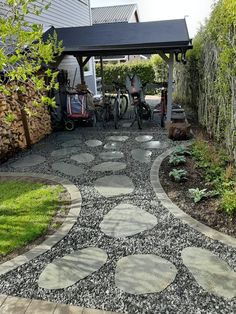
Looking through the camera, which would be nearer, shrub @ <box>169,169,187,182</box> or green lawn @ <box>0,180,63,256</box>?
green lawn @ <box>0,180,63,256</box>

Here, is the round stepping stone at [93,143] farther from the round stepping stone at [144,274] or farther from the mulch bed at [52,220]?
the round stepping stone at [144,274]

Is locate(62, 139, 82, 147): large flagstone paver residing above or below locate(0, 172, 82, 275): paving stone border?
above

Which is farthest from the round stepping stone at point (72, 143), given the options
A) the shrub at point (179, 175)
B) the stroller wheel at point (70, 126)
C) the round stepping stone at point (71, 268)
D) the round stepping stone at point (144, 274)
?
the round stepping stone at point (144, 274)

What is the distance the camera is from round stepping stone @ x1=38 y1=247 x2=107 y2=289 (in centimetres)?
268

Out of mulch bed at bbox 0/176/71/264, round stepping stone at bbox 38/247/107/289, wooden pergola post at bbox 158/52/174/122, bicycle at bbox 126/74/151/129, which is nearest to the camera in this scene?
round stepping stone at bbox 38/247/107/289

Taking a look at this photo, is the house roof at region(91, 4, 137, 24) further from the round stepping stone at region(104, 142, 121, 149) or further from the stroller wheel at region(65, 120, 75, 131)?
the round stepping stone at region(104, 142, 121, 149)

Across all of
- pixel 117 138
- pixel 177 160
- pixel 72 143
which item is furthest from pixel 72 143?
pixel 177 160

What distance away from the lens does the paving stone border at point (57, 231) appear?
298 centimetres

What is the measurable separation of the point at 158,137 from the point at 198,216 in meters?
3.98

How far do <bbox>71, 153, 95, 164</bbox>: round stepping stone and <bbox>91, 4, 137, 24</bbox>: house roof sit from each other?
2277cm

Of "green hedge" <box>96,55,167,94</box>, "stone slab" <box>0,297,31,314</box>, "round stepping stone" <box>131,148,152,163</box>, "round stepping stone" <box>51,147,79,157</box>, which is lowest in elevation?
"stone slab" <box>0,297,31,314</box>

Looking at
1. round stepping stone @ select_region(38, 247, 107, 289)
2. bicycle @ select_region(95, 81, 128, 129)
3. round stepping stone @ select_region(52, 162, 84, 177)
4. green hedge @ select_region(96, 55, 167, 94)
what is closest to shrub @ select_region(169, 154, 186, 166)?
round stepping stone @ select_region(52, 162, 84, 177)

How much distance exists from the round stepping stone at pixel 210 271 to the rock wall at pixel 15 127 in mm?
4104

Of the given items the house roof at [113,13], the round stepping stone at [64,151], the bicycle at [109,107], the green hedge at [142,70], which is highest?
the house roof at [113,13]
